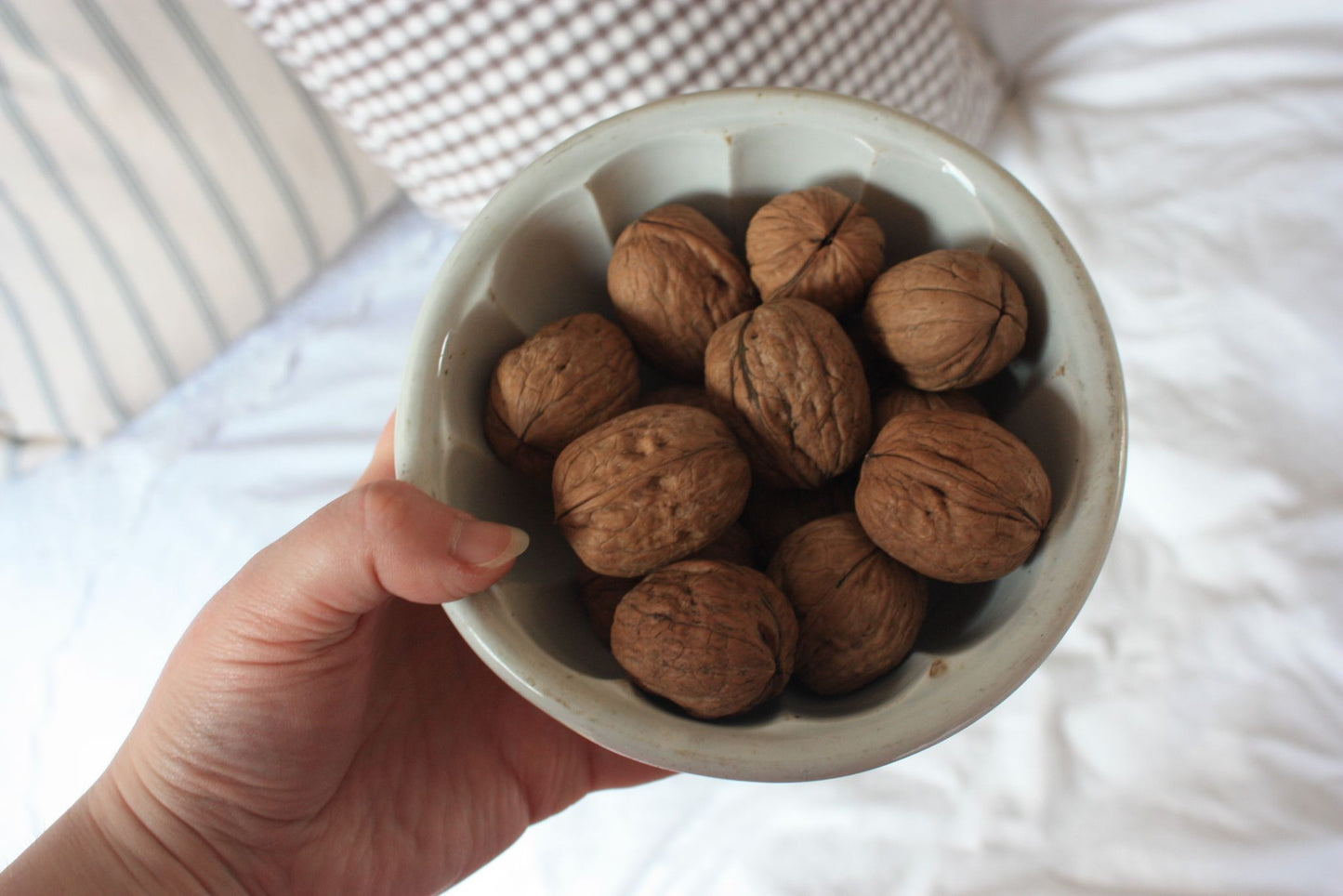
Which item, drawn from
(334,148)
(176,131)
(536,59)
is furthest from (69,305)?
(536,59)

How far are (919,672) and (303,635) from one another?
1.36 feet

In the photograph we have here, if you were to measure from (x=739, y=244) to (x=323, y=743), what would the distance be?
51 cm

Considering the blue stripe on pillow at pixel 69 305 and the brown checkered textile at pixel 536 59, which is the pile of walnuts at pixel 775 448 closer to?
the brown checkered textile at pixel 536 59

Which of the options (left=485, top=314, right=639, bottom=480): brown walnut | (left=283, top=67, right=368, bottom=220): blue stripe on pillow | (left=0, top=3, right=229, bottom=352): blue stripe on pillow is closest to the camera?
(left=485, top=314, right=639, bottom=480): brown walnut

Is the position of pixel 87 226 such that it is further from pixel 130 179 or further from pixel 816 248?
pixel 816 248

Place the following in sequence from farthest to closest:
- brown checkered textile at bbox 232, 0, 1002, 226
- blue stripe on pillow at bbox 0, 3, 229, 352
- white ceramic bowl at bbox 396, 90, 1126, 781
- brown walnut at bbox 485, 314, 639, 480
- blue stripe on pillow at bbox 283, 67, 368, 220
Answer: blue stripe on pillow at bbox 283, 67, 368, 220
blue stripe on pillow at bbox 0, 3, 229, 352
brown checkered textile at bbox 232, 0, 1002, 226
brown walnut at bbox 485, 314, 639, 480
white ceramic bowl at bbox 396, 90, 1126, 781

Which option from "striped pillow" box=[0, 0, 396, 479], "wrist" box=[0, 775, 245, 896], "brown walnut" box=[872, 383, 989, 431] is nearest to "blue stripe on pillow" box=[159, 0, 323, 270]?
"striped pillow" box=[0, 0, 396, 479]

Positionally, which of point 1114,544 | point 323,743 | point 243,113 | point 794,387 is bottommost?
point 1114,544

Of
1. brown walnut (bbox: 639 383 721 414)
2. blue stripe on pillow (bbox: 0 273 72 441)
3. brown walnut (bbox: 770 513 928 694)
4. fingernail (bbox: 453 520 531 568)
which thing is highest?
blue stripe on pillow (bbox: 0 273 72 441)

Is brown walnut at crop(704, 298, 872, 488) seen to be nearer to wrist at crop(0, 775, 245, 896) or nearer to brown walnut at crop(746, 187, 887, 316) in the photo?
brown walnut at crop(746, 187, 887, 316)

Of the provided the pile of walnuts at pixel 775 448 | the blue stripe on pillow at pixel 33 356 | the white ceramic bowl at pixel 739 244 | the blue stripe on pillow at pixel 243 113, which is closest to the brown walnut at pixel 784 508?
the pile of walnuts at pixel 775 448

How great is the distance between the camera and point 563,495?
0.60 meters

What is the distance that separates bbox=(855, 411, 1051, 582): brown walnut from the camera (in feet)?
1.81

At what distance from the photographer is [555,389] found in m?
0.63
